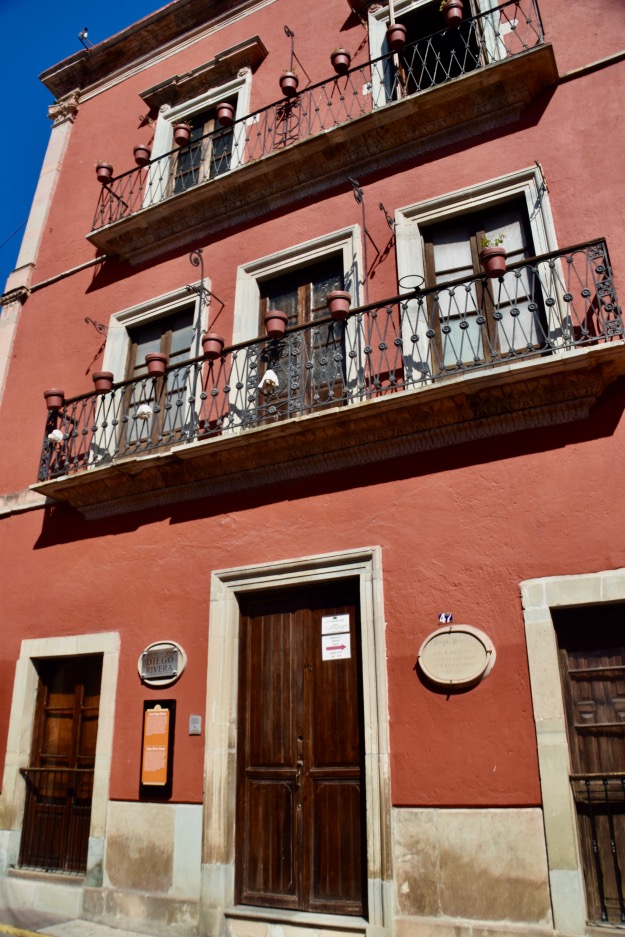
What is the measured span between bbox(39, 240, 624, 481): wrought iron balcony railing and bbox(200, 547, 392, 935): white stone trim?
1412 mm

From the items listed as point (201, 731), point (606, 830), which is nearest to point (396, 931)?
point (606, 830)

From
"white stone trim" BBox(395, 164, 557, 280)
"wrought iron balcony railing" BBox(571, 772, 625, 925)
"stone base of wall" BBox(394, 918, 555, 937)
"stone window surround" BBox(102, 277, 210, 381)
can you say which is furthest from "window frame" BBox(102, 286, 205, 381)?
"stone base of wall" BBox(394, 918, 555, 937)

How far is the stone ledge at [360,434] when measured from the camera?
18.5ft

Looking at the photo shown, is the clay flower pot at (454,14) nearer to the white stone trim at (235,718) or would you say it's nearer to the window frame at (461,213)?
the window frame at (461,213)

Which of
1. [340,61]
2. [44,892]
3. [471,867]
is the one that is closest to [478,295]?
[340,61]

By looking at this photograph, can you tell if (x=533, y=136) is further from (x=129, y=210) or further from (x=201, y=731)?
(x=201, y=731)

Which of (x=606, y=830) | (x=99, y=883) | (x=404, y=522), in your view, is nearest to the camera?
(x=606, y=830)

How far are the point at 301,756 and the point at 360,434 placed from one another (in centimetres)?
277

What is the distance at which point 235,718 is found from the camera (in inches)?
252

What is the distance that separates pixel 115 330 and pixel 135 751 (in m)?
4.93

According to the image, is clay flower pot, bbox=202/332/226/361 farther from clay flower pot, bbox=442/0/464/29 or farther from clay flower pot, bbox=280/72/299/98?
clay flower pot, bbox=442/0/464/29

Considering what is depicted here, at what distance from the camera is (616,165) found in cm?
641

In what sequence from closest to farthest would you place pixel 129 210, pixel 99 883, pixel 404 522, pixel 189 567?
pixel 404 522 < pixel 99 883 < pixel 189 567 < pixel 129 210

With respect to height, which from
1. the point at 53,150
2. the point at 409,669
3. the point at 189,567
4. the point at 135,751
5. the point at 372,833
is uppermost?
the point at 53,150
